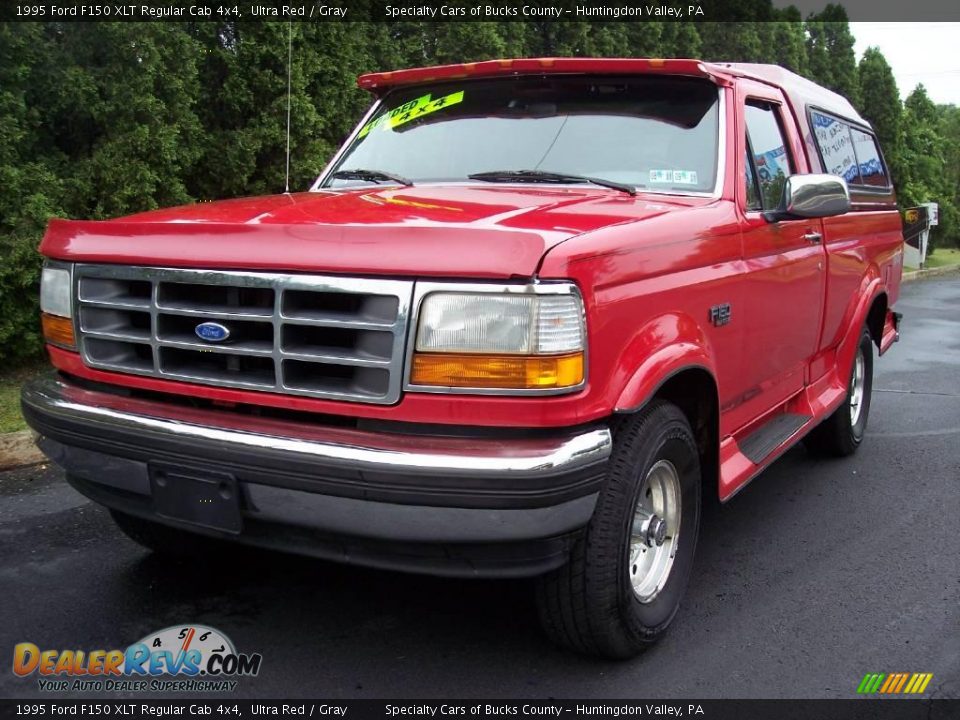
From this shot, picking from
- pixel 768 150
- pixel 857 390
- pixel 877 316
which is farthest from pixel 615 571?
pixel 877 316

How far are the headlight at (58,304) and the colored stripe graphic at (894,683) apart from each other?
2.83m

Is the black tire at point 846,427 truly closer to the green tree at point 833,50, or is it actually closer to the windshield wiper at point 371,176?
the windshield wiper at point 371,176

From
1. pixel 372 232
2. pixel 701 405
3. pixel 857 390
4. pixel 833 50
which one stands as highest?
pixel 833 50

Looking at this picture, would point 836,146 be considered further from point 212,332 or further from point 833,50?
point 833,50

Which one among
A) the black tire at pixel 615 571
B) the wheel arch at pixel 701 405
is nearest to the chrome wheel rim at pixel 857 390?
the wheel arch at pixel 701 405

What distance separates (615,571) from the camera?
2711mm

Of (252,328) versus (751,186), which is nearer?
(252,328)

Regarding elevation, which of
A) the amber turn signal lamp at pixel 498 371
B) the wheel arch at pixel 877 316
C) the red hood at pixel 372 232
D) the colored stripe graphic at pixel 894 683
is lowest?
the colored stripe graphic at pixel 894 683

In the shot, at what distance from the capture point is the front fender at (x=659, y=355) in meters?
2.61

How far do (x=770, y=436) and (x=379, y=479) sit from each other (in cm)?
224

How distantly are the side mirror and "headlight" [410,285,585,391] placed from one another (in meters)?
1.62

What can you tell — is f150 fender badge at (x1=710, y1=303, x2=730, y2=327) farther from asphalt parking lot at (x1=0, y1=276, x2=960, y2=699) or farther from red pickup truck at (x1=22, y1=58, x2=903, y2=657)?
asphalt parking lot at (x1=0, y1=276, x2=960, y2=699)

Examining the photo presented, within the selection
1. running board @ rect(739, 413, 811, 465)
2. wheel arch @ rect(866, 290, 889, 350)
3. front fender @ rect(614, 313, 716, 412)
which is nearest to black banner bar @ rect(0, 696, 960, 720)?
front fender @ rect(614, 313, 716, 412)

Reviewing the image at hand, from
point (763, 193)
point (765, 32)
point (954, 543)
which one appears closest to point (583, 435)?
point (763, 193)
